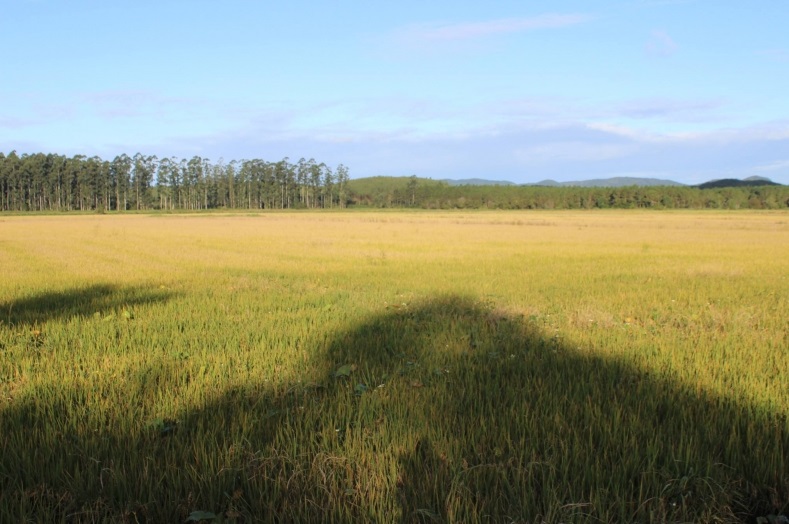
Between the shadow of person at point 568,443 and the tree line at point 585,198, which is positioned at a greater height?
the tree line at point 585,198

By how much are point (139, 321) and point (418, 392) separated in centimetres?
506

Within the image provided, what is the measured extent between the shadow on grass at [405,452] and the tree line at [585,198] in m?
Answer: 151

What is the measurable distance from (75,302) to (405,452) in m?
8.40

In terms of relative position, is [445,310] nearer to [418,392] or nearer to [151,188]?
[418,392]

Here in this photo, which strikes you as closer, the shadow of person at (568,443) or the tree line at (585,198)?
the shadow of person at (568,443)

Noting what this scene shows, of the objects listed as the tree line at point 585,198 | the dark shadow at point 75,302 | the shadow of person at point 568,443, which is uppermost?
the tree line at point 585,198

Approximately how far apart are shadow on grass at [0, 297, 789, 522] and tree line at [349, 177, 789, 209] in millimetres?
150841

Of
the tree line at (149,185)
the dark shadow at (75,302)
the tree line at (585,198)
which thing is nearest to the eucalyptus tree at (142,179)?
the tree line at (149,185)

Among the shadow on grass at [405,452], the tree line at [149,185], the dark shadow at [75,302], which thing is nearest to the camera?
the shadow on grass at [405,452]

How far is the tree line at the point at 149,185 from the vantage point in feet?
403

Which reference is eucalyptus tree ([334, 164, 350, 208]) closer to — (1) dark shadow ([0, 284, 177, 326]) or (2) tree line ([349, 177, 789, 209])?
(2) tree line ([349, 177, 789, 209])

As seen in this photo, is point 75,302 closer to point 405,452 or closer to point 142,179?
point 405,452

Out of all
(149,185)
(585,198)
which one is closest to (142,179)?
(149,185)

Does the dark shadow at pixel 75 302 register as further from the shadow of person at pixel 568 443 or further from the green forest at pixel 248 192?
the green forest at pixel 248 192
